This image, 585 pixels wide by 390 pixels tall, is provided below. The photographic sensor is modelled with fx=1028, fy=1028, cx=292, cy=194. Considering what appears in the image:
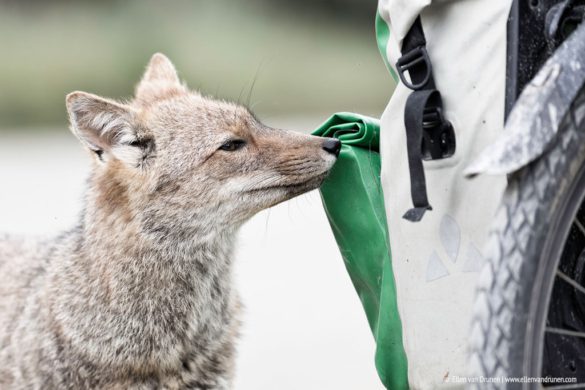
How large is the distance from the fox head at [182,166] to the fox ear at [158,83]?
0.21m

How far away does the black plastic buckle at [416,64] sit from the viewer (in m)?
2.76

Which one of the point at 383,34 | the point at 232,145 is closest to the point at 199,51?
the point at 232,145

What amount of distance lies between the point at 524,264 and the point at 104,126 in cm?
194

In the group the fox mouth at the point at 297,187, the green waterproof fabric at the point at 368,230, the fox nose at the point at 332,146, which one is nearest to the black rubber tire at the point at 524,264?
the green waterproof fabric at the point at 368,230

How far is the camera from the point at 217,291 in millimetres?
3842

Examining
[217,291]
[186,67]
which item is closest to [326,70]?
[186,67]

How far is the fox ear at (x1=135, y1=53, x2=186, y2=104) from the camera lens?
4.06 m

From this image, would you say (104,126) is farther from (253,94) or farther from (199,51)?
(199,51)

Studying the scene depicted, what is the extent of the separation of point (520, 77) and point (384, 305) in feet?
3.13

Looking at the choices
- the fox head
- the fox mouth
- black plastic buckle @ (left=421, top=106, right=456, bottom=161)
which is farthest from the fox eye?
black plastic buckle @ (left=421, top=106, right=456, bottom=161)

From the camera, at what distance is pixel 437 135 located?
274 centimetres

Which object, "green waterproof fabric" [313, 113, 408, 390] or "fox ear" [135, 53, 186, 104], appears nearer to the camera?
"green waterproof fabric" [313, 113, 408, 390]

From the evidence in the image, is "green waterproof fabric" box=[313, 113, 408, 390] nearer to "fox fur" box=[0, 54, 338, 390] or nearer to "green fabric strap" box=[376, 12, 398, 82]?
"fox fur" box=[0, 54, 338, 390]

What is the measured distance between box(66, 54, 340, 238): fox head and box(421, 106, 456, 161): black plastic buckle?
86cm
